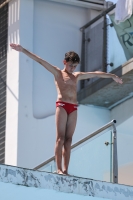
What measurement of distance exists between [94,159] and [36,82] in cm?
616

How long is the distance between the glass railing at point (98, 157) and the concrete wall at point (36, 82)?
5.05m

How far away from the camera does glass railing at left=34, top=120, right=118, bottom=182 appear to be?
1090cm

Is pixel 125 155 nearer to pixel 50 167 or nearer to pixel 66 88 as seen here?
pixel 50 167

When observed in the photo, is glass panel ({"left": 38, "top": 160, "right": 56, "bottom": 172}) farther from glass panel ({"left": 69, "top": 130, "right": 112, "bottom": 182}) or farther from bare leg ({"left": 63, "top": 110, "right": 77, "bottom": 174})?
bare leg ({"left": 63, "top": 110, "right": 77, "bottom": 174})

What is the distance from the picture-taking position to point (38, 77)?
17141 millimetres

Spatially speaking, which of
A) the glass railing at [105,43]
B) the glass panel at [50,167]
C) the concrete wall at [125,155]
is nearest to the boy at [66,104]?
the concrete wall at [125,155]

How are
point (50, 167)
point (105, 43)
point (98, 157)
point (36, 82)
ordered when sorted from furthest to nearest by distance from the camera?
point (36, 82)
point (105, 43)
point (50, 167)
point (98, 157)

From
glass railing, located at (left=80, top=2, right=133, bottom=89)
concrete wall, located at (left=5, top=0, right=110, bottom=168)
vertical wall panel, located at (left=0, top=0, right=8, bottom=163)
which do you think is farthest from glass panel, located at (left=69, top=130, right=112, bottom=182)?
vertical wall panel, located at (left=0, top=0, right=8, bottom=163)

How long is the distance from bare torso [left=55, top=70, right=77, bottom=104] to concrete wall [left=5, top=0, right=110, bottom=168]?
5975 mm

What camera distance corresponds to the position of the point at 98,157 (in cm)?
1111

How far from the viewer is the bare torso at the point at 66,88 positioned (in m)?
10.6

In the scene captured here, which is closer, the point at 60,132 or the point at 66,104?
the point at 60,132

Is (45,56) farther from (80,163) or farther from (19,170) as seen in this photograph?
(19,170)

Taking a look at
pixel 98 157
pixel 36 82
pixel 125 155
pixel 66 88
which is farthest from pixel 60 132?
pixel 36 82
